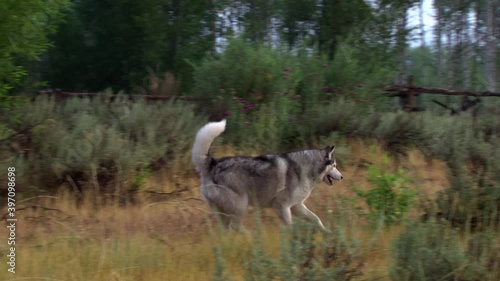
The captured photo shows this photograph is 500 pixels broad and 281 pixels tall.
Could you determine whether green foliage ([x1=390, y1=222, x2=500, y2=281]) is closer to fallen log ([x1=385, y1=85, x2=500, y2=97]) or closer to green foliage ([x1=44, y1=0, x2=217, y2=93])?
fallen log ([x1=385, y1=85, x2=500, y2=97])

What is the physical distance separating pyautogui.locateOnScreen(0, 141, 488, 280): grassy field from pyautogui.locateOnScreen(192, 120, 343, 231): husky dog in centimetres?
28

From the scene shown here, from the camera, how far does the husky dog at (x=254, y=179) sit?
767 cm

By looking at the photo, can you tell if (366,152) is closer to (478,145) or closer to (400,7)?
(478,145)

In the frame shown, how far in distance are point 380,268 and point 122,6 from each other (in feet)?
56.7

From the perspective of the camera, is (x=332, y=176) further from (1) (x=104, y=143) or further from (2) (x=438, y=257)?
(1) (x=104, y=143)

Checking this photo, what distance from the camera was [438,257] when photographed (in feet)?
18.1

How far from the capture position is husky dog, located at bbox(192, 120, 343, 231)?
7672 mm

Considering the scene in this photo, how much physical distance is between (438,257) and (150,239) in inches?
122

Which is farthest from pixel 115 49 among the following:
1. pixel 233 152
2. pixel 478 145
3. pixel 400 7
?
pixel 478 145

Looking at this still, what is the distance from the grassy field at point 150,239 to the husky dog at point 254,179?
283 mm

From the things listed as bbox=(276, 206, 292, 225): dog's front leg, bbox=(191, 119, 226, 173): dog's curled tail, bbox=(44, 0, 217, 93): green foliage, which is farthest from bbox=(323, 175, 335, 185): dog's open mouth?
bbox=(44, 0, 217, 93): green foliage

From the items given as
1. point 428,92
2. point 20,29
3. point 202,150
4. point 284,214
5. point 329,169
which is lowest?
point 428,92

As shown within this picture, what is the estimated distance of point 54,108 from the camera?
12.3m

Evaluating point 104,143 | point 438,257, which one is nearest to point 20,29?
point 104,143
